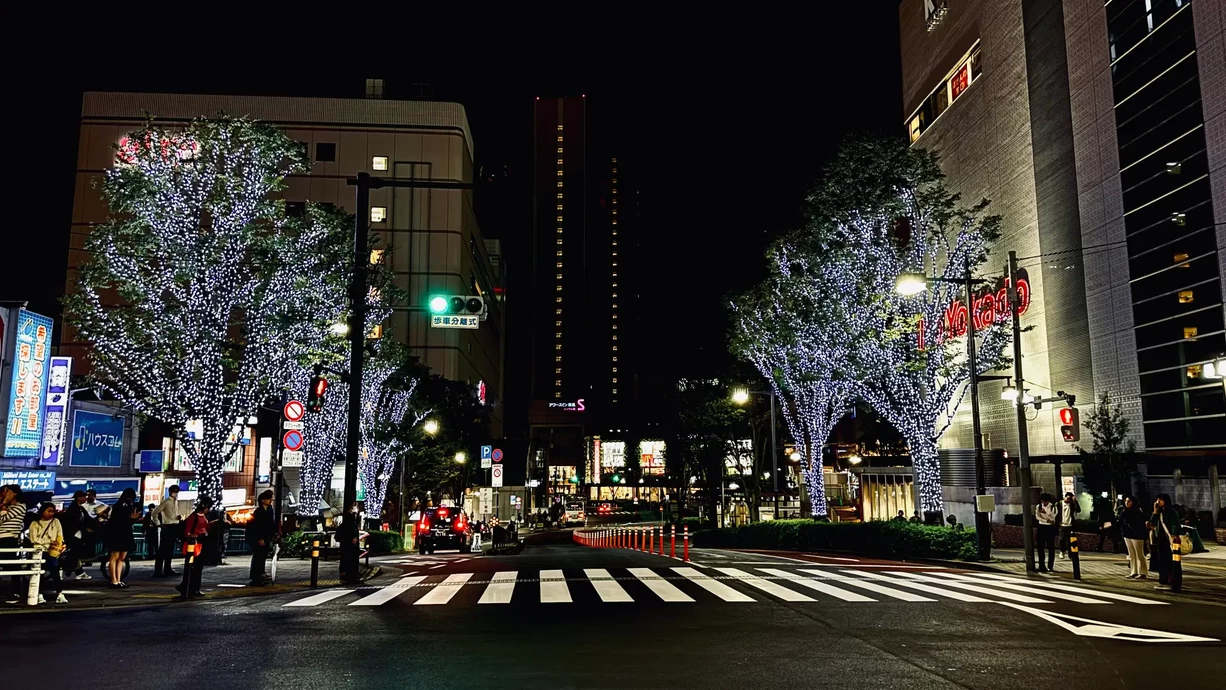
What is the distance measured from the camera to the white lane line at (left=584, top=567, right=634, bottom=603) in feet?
40.5

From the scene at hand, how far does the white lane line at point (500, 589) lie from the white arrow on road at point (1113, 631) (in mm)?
7300

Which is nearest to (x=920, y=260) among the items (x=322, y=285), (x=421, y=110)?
(x=322, y=285)

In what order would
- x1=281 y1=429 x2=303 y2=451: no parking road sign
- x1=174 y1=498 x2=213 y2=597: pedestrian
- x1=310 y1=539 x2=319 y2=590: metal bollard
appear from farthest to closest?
x1=281 y1=429 x2=303 y2=451: no parking road sign < x1=310 y1=539 x2=319 y2=590: metal bollard < x1=174 y1=498 x2=213 y2=597: pedestrian

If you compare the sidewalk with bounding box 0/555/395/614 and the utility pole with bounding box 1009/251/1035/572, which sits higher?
the utility pole with bounding box 1009/251/1035/572

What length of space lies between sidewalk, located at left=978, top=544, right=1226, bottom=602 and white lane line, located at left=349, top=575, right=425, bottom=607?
13.0 metres

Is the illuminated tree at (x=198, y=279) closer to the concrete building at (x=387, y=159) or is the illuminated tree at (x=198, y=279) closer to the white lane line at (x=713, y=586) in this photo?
the white lane line at (x=713, y=586)

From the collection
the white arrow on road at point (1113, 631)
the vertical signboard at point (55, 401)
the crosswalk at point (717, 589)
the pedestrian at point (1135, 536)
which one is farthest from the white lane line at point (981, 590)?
the vertical signboard at point (55, 401)

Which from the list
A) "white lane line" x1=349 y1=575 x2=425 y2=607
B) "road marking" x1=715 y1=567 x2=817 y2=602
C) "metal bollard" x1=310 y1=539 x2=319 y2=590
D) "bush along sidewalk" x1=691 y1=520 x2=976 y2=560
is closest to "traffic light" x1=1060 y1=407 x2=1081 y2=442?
"bush along sidewalk" x1=691 y1=520 x2=976 y2=560

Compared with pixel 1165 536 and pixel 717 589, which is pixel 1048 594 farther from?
pixel 717 589

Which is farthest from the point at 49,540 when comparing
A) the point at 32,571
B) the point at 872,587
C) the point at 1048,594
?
the point at 1048,594

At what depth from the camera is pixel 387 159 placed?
63.2 meters

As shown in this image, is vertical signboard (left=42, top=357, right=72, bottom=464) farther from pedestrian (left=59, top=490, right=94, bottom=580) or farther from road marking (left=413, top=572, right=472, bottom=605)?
road marking (left=413, top=572, right=472, bottom=605)

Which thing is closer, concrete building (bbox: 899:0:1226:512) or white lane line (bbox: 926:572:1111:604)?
white lane line (bbox: 926:572:1111:604)

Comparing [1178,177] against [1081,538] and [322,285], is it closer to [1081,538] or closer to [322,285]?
[1081,538]
